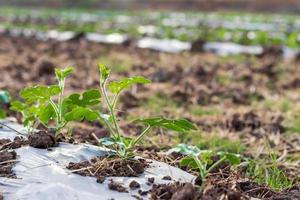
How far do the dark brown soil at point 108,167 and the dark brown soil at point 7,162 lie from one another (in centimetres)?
21

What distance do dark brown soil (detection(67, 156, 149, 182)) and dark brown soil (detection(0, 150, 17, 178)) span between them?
8.3 inches

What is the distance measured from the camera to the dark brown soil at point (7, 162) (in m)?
2.07

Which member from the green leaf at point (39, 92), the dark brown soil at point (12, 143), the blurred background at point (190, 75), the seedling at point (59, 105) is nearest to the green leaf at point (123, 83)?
the seedling at point (59, 105)

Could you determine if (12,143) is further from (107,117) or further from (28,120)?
(107,117)

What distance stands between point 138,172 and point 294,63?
220 inches

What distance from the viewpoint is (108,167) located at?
216 cm

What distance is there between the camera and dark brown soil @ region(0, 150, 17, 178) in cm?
207

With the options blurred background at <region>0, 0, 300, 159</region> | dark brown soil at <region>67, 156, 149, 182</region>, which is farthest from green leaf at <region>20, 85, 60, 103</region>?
blurred background at <region>0, 0, 300, 159</region>

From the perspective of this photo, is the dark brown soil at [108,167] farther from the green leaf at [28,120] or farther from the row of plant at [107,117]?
the green leaf at [28,120]

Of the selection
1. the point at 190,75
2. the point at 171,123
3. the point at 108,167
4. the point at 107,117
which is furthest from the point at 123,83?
the point at 190,75

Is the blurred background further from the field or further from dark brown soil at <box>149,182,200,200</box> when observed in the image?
dark brown soil at <box>149,182,200,200</box>

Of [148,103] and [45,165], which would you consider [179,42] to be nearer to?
[148,103]

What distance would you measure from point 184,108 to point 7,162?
2678 mm

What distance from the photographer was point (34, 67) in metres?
6.23
